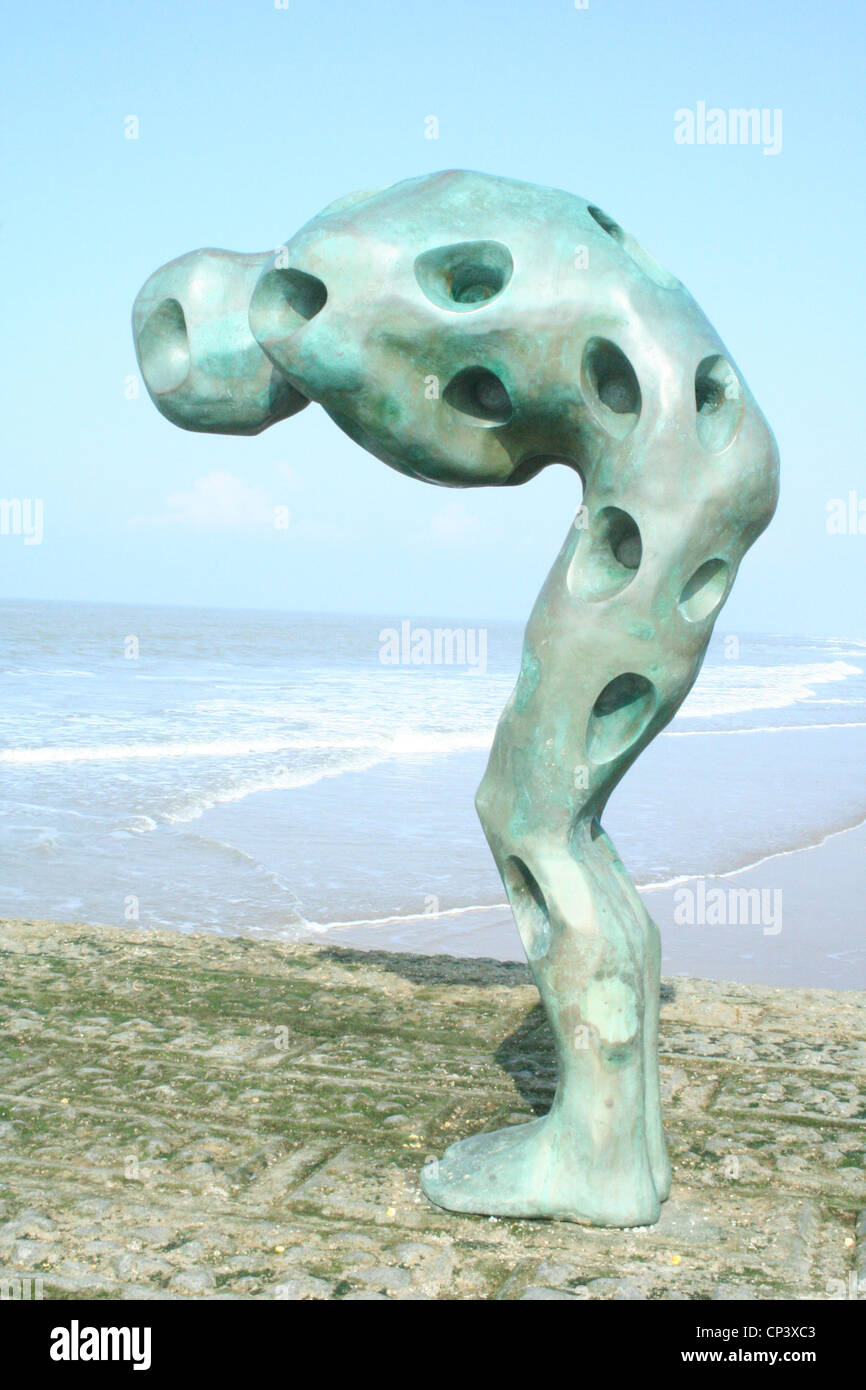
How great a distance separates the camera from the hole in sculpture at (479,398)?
13.5 ft

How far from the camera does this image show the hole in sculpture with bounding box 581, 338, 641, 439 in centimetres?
386

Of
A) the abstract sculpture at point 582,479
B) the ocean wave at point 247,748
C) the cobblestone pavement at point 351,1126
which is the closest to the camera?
the cobblestone pavement at point 351,1126

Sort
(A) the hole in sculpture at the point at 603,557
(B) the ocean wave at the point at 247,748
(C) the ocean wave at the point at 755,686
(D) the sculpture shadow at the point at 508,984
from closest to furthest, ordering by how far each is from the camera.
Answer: (A) the hole in sculpture at the point at 603,557
(D) the sculpture shadow at the point at 508,984
(B) the ocean wave at the point at 247,748
(C) the ocean wave at the point at 755,686

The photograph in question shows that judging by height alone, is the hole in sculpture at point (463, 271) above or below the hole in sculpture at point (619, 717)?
above

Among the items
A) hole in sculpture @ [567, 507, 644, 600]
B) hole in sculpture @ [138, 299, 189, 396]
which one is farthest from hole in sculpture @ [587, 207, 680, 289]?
hole in sculpture @ [138, 299, 189, 396]

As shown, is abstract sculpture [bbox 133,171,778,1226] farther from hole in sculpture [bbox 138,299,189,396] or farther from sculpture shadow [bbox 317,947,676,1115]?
sculpture shadow [bbox 317,947,676,1115]

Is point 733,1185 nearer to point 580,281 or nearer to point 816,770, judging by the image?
point 580,281

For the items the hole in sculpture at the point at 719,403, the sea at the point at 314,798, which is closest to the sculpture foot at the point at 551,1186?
the hole in sculpture at the point at 719,403

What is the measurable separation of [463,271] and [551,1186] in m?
2.77

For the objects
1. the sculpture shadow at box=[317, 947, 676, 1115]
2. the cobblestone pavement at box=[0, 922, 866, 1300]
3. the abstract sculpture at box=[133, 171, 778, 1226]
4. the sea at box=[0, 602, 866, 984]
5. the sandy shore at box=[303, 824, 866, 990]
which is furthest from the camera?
the sea at box=[0, 602, 866, 984]

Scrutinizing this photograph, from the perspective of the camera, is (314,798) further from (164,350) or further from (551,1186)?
(551,1186)

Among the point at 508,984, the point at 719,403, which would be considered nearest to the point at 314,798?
the point at 508,984

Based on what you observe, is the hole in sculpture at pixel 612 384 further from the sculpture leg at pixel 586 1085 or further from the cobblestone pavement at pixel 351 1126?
the cobblestone pavement at pixel 351 1126

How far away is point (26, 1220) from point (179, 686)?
2306 cm
